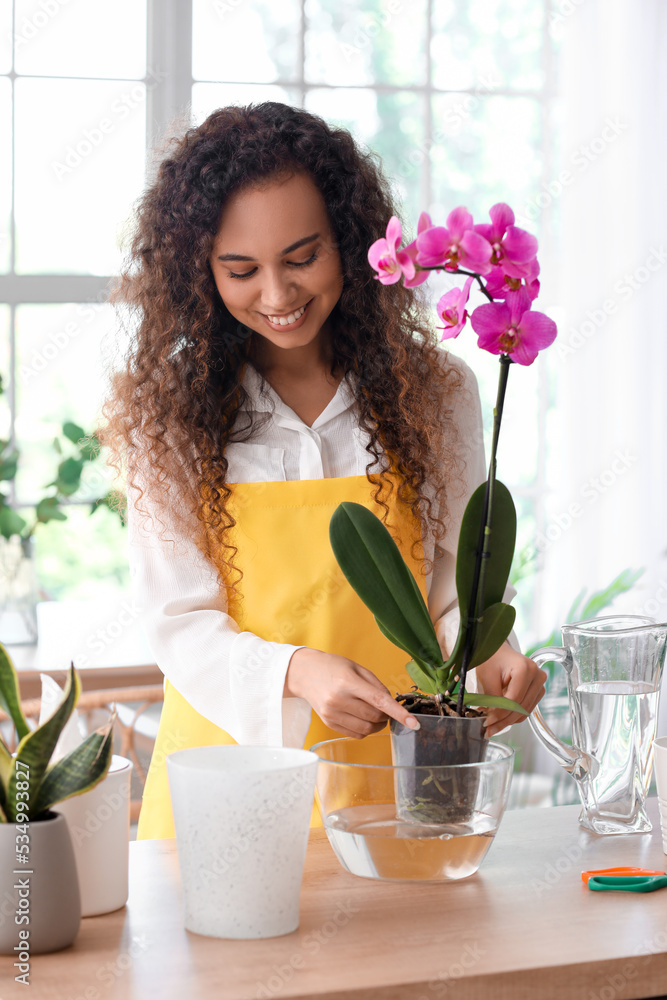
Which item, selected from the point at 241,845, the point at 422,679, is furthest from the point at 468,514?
the point at 241,845

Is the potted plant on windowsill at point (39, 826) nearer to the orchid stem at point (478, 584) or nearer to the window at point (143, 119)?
the orchid stem at point (478, 584)

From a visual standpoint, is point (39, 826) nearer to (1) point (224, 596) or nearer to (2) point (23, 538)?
(1) point (224, 596)

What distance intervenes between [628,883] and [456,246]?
55 cm

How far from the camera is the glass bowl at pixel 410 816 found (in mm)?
844

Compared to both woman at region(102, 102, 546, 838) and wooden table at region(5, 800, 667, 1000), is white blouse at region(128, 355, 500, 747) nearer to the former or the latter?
woman at region(102, 102, 546, 838)

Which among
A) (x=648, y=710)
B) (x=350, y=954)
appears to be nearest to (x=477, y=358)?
(x=648, y=710)

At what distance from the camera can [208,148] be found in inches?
49.8

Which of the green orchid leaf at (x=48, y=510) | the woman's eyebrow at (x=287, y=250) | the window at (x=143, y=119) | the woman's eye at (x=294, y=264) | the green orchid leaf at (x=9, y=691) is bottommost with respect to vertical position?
the green orchid leaf at (x=9, y=691)

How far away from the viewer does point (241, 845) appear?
750 millimetres

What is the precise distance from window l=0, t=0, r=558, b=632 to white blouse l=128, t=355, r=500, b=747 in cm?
170

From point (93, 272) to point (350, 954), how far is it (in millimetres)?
2677

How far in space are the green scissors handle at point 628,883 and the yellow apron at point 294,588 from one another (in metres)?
0.47

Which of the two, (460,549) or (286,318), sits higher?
(286,318)

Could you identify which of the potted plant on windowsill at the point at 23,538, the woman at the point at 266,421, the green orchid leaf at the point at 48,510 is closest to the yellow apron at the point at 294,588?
the woman at the point at 266,421
